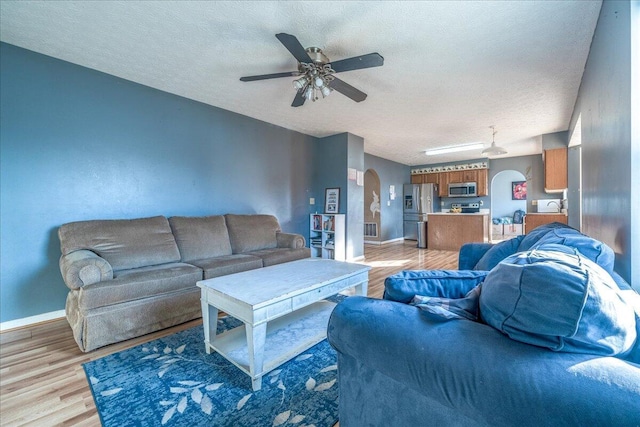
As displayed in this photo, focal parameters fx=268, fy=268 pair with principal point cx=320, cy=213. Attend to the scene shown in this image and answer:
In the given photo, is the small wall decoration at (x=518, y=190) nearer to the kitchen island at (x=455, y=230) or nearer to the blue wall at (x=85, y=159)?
the kitchen island at (x=455, y=230)

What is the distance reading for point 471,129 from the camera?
4.66m

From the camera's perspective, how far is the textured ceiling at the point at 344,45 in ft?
6.24

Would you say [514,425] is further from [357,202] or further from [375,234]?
[375,234]

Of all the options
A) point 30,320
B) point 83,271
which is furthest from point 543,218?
point 30,320

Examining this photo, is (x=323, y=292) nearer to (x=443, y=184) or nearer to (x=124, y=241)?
(x=124, y=241)

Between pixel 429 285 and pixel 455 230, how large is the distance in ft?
19.6

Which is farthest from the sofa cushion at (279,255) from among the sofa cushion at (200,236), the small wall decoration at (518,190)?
the small wall decoration at (518,190)

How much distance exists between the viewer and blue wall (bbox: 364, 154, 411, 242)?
7102 millimetres

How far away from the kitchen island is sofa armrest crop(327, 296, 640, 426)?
237 inches

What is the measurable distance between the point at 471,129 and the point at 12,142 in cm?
587

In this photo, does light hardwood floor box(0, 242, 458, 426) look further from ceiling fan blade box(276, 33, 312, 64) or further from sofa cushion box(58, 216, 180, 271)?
ceiling fan blade box(276, 33, 312, 64)

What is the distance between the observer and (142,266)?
2.58 meters

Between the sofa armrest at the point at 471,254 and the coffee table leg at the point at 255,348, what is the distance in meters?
1.84

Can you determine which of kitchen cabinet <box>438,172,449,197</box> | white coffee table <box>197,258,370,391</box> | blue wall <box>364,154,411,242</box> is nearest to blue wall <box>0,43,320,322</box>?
white coffee table <box>197,258,370,391</box>
